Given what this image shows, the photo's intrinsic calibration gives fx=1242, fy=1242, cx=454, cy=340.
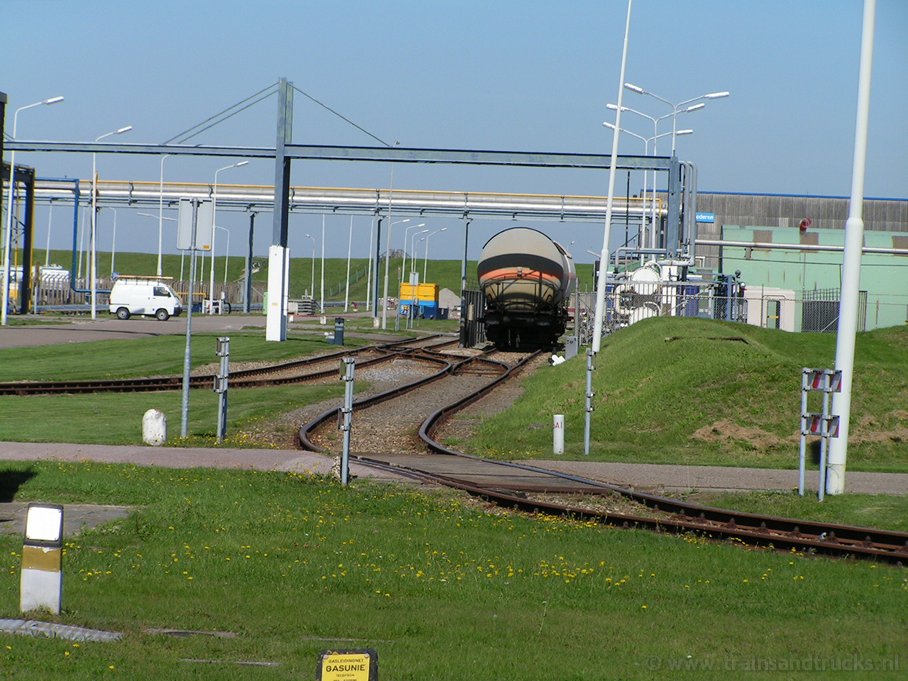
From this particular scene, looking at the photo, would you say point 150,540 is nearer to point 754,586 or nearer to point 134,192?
point 754,586

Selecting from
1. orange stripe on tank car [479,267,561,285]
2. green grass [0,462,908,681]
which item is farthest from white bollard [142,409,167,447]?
orange stripe on tank car [479,267,561,285]

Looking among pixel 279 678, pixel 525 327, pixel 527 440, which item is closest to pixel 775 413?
pixel 527 440

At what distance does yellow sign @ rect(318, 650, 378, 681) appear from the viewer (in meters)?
5.03

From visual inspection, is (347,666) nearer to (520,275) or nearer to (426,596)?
(426,596)

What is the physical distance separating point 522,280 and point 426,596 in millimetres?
32389

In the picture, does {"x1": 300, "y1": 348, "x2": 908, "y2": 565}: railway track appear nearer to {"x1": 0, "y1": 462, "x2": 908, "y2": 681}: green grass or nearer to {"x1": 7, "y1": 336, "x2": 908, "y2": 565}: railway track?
{"x1": 7, "y1": 336, "x2": 908, "y2": 565}: railway track

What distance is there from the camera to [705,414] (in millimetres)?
21828

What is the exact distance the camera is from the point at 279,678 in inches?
249

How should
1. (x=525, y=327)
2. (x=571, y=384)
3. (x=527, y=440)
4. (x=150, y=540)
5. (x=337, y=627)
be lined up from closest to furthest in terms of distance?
(x=337, y=627) < (x=150, y=540) < (x=527, y=440) < (x=571, y=384) < (x=525, y=327)

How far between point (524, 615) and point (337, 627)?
140 centimetres

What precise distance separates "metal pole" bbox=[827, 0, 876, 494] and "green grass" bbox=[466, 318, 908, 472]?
3.12m

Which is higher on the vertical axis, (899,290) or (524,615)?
(899,290)

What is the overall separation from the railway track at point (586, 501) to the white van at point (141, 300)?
174 ft

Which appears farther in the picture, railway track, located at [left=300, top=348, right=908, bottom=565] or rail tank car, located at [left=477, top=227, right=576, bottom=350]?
rail tank car, located at [left=477, top=227, right=576, bottom=350]
